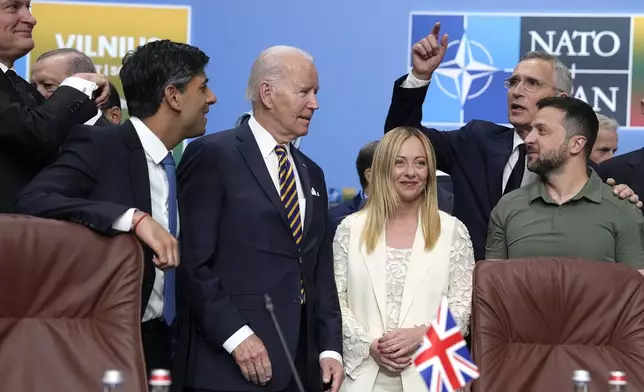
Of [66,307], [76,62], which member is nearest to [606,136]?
[76,62]

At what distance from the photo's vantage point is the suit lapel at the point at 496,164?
4355 millimetres

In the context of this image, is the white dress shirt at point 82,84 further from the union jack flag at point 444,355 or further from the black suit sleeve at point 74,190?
the union jack flag at point 444,355

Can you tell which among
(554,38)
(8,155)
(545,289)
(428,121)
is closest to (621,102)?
(554,38)

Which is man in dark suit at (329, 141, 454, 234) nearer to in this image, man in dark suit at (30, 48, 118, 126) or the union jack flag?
man in dark suit at (30, 48, 118, 126)

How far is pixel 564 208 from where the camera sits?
13.1ft

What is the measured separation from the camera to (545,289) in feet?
11.5

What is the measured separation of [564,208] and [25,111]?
182 centimetres

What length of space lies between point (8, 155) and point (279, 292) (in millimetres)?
892

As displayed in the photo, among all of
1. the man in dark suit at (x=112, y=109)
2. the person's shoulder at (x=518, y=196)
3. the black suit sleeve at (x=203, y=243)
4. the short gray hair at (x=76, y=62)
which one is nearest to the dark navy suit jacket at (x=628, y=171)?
the person's shoulder at (x=518, y=196)

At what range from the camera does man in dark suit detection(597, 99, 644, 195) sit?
174 inches

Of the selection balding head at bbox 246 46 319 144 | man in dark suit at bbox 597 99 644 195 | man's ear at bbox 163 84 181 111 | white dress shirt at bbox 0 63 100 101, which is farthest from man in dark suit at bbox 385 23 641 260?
white dress shirt at bbox 0 63 100 101

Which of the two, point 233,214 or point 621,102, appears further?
point 621,102

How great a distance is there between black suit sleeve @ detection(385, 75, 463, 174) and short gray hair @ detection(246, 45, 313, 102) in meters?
0.56

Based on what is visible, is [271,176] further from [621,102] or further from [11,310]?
[621,102]
